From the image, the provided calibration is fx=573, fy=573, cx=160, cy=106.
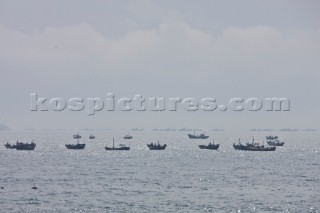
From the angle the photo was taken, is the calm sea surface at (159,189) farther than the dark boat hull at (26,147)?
No

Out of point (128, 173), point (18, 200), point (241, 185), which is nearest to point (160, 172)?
point (128, 173)

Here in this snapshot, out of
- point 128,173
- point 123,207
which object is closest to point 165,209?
point 123,207

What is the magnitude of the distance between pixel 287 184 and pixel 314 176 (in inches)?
622

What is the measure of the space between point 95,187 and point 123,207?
19.9 metres

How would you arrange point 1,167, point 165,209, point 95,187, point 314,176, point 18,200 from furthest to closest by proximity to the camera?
point 1,167 → point 314,176 → point 95,187 → point 18,200 → point 165,209

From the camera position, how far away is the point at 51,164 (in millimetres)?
135500

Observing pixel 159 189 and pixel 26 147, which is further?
pixel 26 147

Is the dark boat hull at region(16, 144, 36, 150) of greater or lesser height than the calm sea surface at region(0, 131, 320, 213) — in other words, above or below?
above

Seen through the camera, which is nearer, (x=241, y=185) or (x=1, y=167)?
(x=241, y=185)

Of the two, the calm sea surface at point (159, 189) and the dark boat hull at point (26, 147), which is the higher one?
the dark boat hull at point (26, 147)

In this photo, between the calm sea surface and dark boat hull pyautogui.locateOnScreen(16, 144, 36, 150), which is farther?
dark boat hull pyautogui.locateOnScreen(16, 144, 36, 150)

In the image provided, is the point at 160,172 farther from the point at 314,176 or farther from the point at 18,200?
the point at 18,200

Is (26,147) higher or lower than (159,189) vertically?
higher

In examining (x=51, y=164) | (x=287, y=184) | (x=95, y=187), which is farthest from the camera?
(x=51, y=164)
